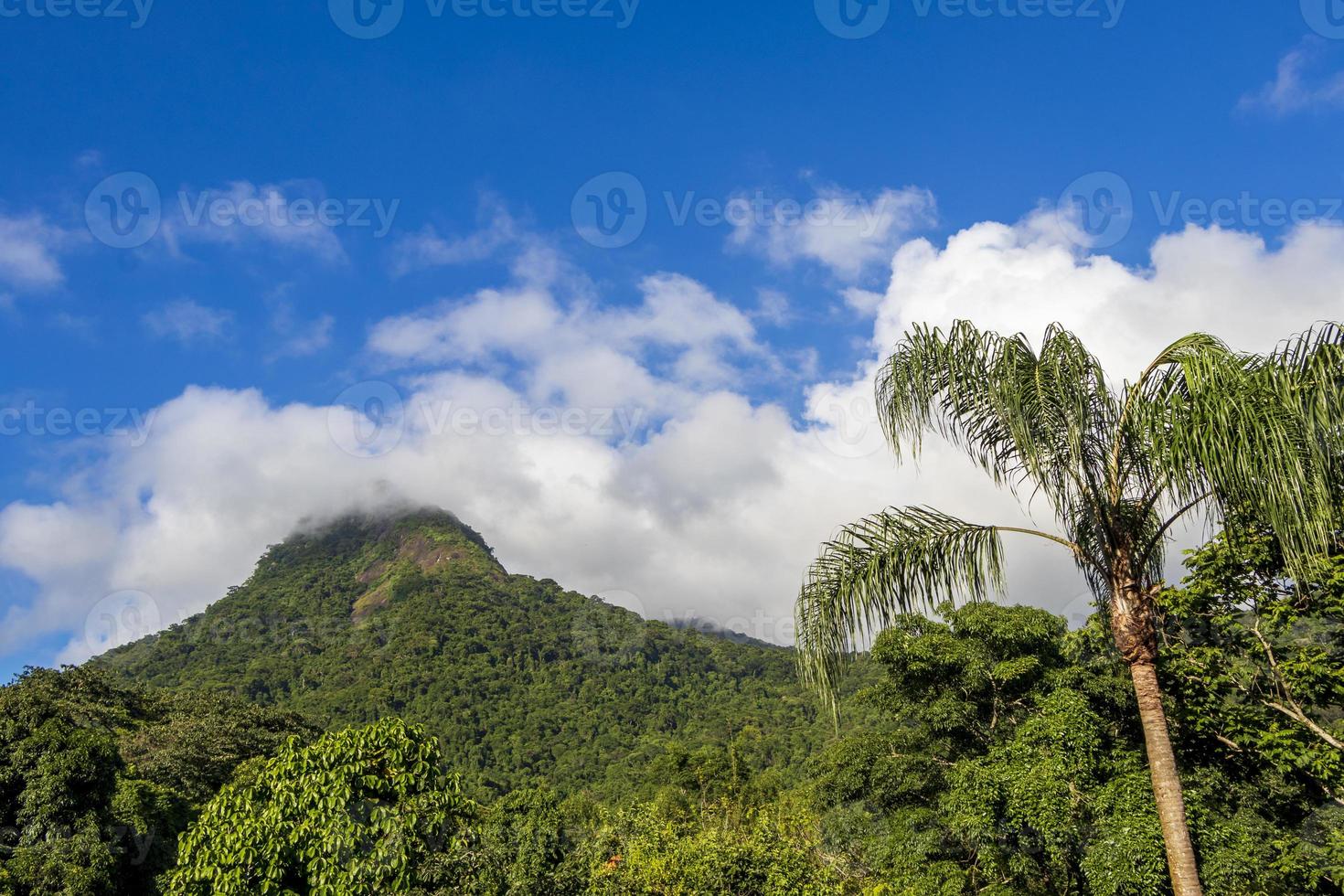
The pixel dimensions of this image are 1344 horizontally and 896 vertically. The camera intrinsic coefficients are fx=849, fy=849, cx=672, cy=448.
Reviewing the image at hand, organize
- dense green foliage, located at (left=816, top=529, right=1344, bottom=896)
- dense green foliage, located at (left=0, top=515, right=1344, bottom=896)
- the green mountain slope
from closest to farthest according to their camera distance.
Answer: dense green foliage, located at (left=0, top=515, right=1344, bottom=896) < dense green foliage, located at (left=816, top=529, right=1344, bottom=896) < the green mountain slope

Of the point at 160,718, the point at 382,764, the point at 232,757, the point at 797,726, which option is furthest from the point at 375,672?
the point at 382,764

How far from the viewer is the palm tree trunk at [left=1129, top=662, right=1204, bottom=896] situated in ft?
18.9

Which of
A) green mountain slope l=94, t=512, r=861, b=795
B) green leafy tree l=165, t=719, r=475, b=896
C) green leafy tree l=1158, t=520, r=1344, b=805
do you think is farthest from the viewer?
green mountain slope l=94, t=512, r=861, b=795

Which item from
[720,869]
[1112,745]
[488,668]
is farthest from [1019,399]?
[488,668]

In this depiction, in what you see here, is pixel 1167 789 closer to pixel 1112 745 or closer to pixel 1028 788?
pixel 1028 788

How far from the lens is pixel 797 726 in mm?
71438

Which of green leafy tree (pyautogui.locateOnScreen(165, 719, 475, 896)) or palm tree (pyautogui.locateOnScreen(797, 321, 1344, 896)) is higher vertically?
palm tree (pyautogui.locateOnScreen(797, 321, 1344, 896))

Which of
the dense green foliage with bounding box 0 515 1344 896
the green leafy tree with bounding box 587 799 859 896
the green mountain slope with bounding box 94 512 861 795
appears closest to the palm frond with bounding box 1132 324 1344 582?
the dense green foliage with bounding box 0 515 1344 896

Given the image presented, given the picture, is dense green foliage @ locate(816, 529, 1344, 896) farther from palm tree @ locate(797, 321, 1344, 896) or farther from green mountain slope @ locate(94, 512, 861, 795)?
green mountain slope @ locate(94, 512, 861, 795)

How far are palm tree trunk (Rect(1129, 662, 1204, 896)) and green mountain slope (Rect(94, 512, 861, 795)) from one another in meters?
39.2

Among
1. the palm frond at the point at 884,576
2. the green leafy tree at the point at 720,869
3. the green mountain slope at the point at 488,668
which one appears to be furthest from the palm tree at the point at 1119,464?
the green mountain slope at the point at 488,668

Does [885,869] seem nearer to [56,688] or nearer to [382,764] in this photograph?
[382,764]

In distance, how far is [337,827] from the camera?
21.5 feet

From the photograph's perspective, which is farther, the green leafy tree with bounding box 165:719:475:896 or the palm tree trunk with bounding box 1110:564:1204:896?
the green leafy tree with bounding box 165:719:475:896
